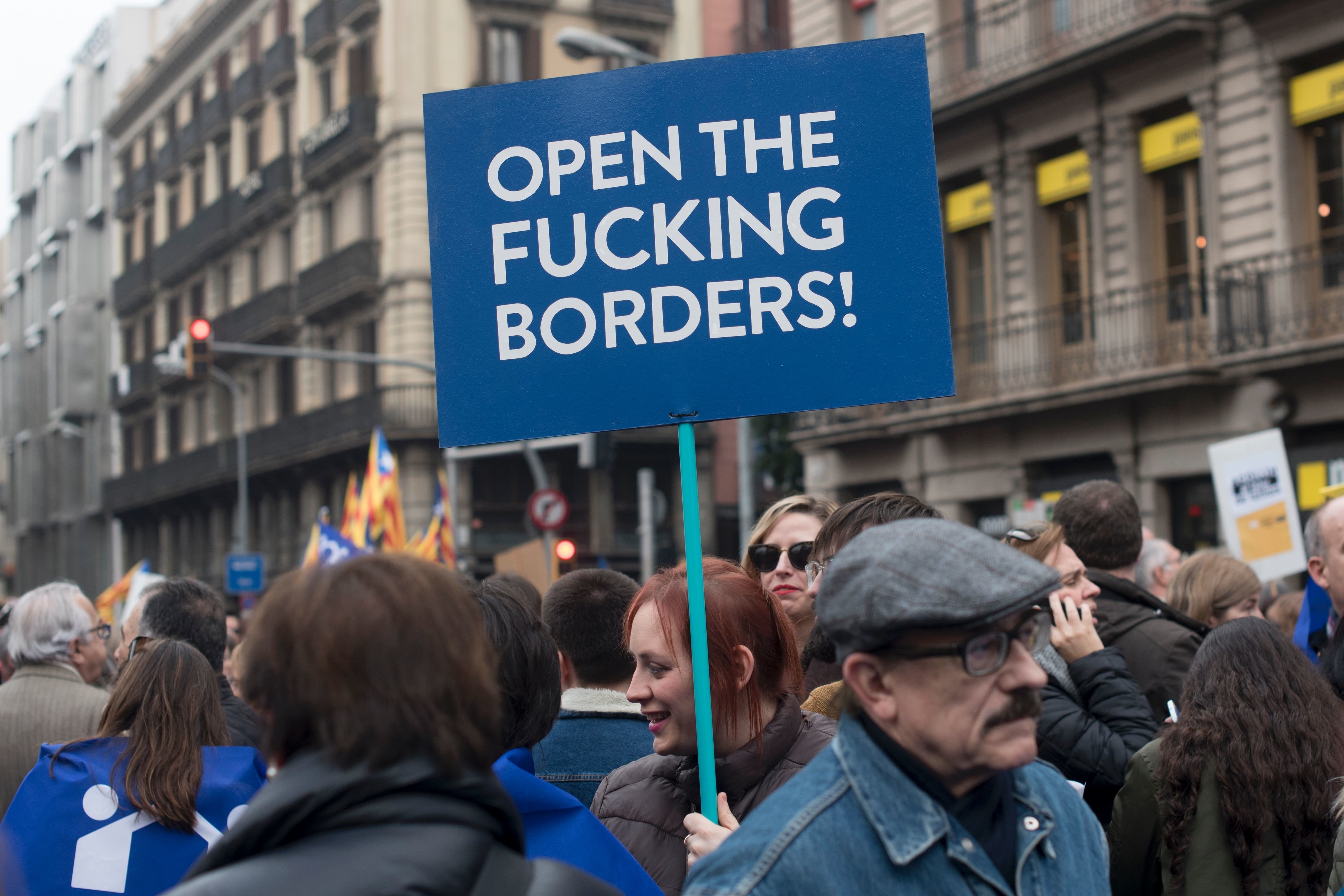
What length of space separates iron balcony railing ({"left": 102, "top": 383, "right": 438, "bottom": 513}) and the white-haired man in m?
19.9

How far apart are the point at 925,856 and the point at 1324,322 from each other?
15.3 metres

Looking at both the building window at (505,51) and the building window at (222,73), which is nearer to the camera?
the building window at (505,51)

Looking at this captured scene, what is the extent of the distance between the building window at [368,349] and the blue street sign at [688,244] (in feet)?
105

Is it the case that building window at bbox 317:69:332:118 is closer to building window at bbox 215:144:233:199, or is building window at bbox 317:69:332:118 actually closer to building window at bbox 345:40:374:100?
building window at bbox 345:40:374:100

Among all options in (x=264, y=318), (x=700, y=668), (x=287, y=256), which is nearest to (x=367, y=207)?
(x=287, y=256)

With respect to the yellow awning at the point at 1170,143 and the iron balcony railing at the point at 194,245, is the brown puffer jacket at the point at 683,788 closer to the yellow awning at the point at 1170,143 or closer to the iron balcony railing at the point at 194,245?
the yellow awning at the point at 1170,143

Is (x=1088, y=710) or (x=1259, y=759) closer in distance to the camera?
(x=1259, y=759)

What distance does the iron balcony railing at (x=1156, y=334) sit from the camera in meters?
15.9

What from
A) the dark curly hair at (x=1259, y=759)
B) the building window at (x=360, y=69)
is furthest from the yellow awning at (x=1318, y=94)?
the building window at (x=360, y=69)

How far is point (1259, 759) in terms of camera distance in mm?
3477

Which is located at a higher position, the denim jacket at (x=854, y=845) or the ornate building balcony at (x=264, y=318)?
the ornate building balcony at (x=264, y=318)

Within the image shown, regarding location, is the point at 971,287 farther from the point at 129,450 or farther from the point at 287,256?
the point at 129,450

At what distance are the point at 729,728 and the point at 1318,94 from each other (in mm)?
14938

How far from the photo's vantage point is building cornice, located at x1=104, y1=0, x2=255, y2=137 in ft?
145
